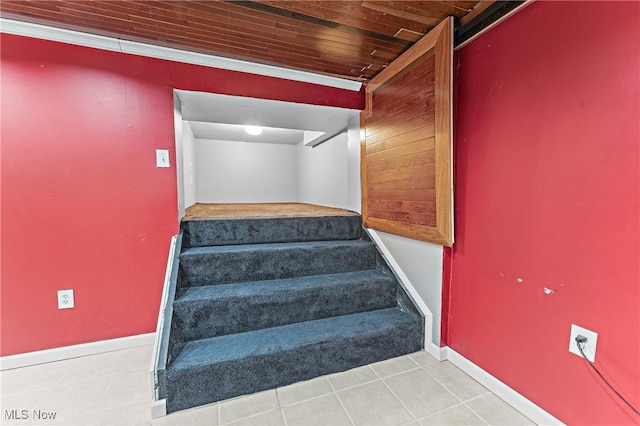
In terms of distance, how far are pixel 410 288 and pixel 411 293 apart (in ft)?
0.13

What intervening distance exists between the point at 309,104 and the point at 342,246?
1.23 m

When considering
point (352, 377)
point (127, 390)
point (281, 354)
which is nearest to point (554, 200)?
point (352, 377)

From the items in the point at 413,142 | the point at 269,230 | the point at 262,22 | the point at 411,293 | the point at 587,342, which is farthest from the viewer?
the point at 269,230

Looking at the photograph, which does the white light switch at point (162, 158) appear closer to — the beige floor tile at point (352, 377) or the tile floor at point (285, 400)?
the tile floor at point (285, 400)

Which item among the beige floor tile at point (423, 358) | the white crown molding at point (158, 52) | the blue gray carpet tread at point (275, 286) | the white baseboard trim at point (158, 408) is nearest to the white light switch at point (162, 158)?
the white crown molding at point (158, 52)

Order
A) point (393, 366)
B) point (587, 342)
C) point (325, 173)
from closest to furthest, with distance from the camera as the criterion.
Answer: point (587, 342), point (393, 366), point (325, 173)

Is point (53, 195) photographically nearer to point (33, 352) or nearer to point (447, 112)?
point (33, 352)

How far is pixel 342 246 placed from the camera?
2242 mm

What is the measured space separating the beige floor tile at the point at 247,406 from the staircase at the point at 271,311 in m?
0.04

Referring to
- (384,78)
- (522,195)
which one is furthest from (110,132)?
(522,195)

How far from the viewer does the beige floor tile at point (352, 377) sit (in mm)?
1531

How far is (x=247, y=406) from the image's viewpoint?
1.37 meters

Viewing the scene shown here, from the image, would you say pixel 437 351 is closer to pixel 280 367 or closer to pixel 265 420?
pixel 280 367

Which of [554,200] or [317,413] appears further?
[317,413]
